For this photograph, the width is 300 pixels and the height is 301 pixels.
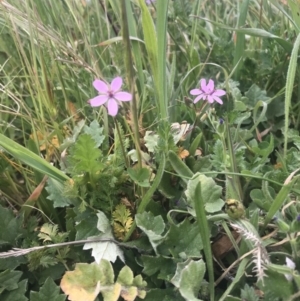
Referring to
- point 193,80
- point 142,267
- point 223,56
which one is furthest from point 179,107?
point 142,267

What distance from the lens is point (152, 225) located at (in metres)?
0.66

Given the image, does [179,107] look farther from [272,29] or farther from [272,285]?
[272,285]

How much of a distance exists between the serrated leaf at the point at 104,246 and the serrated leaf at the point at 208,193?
0.40 feet

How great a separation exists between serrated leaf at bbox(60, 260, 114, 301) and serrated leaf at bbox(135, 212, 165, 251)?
7cm

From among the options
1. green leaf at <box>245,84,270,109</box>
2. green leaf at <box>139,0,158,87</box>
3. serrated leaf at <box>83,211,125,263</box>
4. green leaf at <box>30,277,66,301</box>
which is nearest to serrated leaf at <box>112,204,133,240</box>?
serrated leaf at <box>83,211,125,263</box>

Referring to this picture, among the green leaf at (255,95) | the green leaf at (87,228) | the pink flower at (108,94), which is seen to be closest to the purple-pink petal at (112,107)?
the pink flower at (108,94)

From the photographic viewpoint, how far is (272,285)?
0.55 m

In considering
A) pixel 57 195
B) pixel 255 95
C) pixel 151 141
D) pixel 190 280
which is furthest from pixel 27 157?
pixel 255 95

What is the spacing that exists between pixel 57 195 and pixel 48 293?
0.51ft

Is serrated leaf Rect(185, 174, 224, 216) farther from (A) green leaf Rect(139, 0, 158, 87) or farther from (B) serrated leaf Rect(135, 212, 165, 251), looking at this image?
(A) green leaf Rect(139, 0, 158, 87)

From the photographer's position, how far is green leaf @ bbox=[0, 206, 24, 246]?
72cm

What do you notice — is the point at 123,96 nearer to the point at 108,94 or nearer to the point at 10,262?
the point at 108,94

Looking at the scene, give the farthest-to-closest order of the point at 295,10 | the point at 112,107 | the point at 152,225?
the point at 295,10, the point at 152,225, the point at 112,107

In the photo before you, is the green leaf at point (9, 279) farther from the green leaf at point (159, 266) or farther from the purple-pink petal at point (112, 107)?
the purple-pink petal at point (112, 107)
